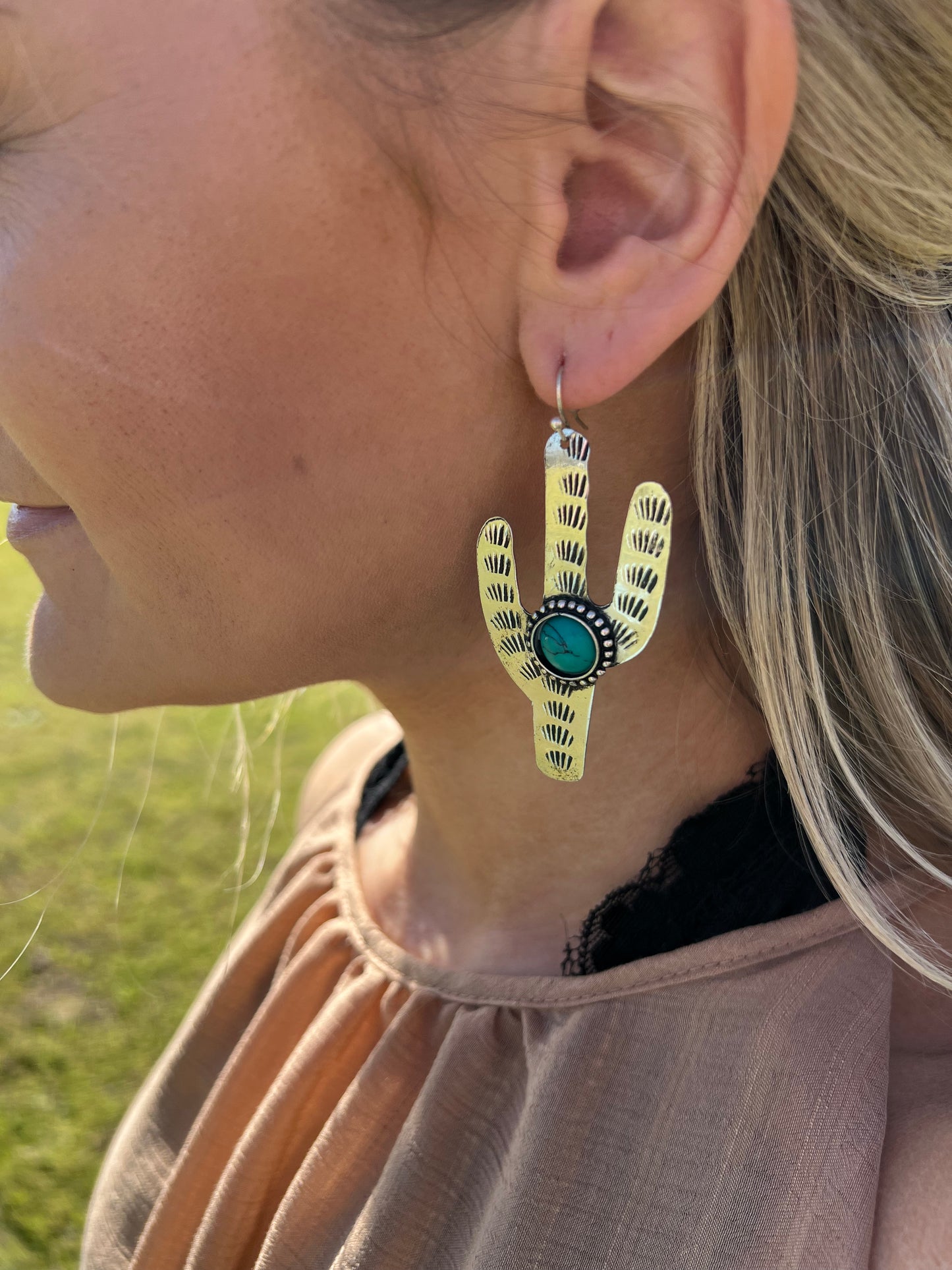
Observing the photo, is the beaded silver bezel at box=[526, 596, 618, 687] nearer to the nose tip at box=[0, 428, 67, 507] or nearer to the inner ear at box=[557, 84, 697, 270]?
the inner ear at box=[557, 84, 697, 270]

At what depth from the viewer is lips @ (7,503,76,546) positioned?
1128 millimetres

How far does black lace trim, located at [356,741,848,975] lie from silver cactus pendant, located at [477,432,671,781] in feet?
0.59

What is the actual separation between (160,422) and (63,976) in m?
2.66

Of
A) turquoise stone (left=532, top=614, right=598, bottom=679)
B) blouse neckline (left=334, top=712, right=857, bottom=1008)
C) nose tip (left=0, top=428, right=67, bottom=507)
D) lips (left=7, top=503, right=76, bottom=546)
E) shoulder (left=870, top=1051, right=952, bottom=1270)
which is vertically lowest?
shoulder (left=870, top=1051, right=952, bottom=1270)

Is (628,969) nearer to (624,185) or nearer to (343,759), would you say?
(624,185)

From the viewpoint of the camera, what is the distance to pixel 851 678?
1.02m

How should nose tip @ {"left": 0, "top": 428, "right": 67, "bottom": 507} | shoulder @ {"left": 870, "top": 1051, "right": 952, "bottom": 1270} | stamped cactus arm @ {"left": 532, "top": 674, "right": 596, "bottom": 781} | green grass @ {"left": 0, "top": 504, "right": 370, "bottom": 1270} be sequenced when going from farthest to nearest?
green grass @ {"left": 0, "top": 504, "right": 370, "bottom": 1270}
nose tip @ {"left": 0, "top": 428, "right": 67, "bottom": 507}
stamped cactus arm @ {"left": 532, "top": 674, "right": 596, "bottom": 781}
shoulder @ {"left": 870, "top": 1051, "right": 952, "bottom": 1270}

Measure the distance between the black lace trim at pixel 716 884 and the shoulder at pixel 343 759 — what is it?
807 mm

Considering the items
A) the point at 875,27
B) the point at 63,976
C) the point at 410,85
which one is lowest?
the point at 63,976

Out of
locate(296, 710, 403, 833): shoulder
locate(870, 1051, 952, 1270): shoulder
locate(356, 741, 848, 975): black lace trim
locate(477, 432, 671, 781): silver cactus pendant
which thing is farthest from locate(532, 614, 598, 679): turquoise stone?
locate(296, 710, 403, 833): shoulder

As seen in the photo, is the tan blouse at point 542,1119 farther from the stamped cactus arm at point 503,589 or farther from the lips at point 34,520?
the lips at point 34,520

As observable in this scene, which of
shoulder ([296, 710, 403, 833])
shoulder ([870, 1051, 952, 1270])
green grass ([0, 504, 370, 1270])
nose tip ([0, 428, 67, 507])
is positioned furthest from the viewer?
green grass ([0, 504, 370, 1270])

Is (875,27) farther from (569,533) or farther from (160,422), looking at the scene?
(160,422)

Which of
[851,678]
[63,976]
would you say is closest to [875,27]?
[851,678]
